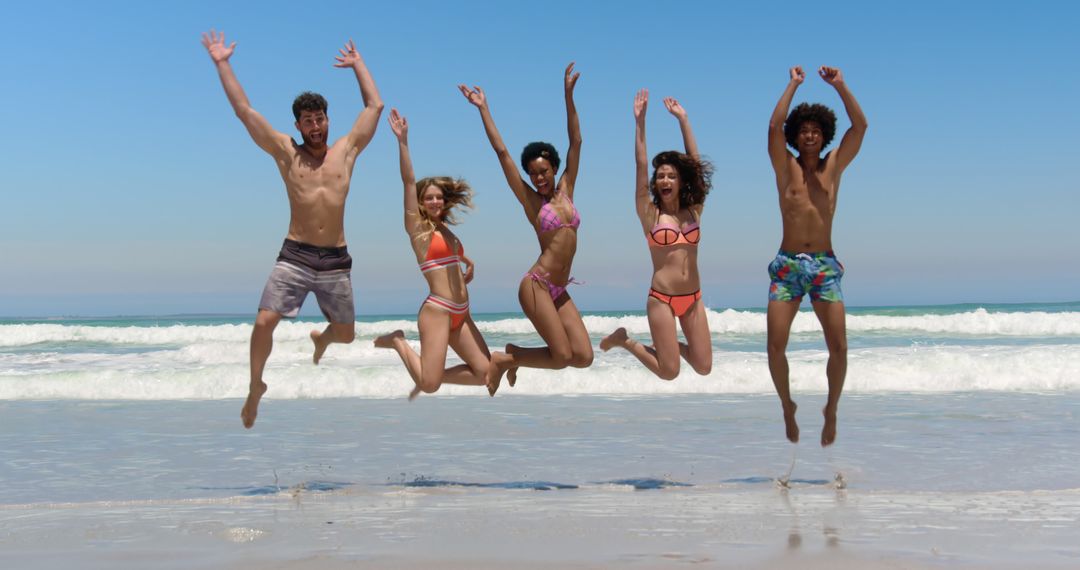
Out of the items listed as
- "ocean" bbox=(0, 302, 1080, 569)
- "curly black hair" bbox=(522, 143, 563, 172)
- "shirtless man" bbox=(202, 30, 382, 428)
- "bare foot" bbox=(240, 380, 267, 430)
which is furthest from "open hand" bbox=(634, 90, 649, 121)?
"bare foot" bbox=(240, 380, 267, 430)

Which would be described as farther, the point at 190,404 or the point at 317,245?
the point at 190,404

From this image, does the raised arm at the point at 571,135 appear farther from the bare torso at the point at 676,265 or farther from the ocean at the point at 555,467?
the ocean at the point at 555,467

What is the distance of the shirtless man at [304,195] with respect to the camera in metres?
7.99

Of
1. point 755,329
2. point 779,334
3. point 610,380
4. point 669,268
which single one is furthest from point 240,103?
point 755,329

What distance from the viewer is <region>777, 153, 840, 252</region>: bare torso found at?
307 inches

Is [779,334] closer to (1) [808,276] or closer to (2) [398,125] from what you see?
(1) [808,276]

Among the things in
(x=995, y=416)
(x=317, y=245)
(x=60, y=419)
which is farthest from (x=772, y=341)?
(x=60, y=419)

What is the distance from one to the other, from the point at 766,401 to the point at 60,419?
927 centimetres

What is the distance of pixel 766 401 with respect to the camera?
14.1 m

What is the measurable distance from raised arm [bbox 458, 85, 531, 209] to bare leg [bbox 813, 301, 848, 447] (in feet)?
8.11

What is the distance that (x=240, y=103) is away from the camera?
801cm

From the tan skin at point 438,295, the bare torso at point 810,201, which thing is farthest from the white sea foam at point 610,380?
the bare torso at point 810,201

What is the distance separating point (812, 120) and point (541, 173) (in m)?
2.14

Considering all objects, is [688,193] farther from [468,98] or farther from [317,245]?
[317,245]
